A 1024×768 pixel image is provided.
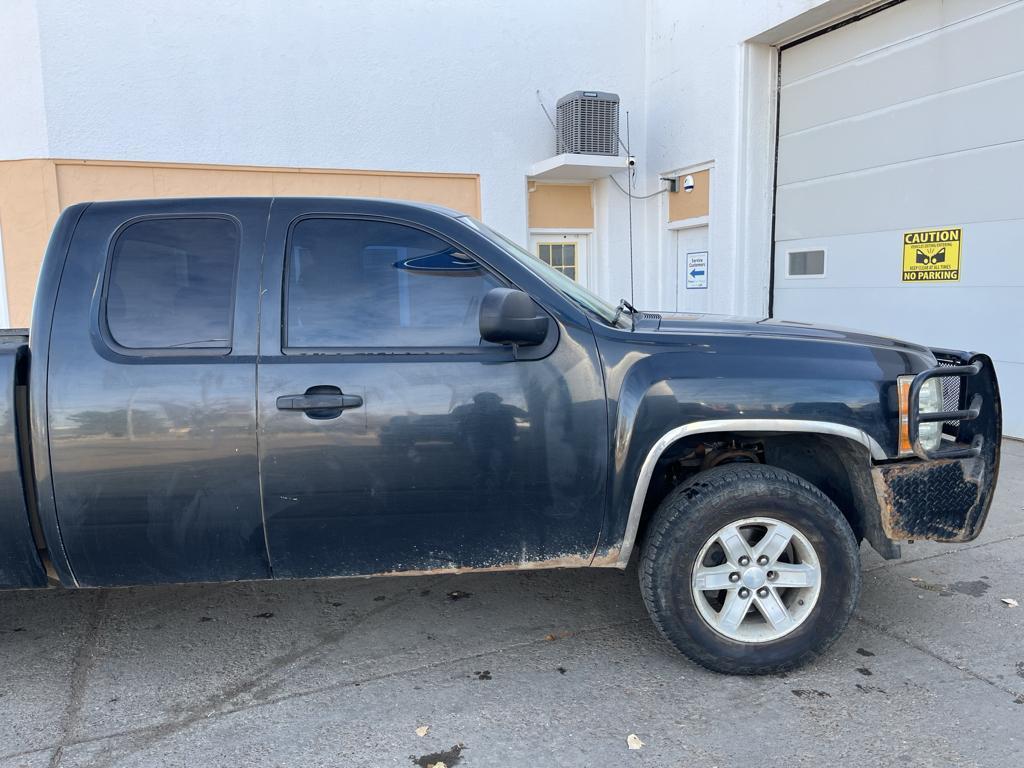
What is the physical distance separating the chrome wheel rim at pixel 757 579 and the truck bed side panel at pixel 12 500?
8.48 feet

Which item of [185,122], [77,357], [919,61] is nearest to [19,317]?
[185,122]

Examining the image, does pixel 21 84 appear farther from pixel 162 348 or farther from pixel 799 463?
pixel 799 463

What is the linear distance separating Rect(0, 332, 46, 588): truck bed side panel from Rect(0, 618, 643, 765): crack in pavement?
649 mm

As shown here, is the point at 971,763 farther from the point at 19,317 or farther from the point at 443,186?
the point at 19,317

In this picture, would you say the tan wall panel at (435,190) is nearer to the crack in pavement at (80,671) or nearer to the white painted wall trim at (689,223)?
the white painted wall trim at (689,223)

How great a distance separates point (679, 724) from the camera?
2797 millimetres

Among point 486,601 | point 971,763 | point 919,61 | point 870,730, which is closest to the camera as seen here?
point 971,763

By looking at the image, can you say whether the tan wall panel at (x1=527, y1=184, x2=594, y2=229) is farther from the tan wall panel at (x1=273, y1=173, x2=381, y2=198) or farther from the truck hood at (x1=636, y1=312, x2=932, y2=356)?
the truck hood at (x1=636, y1=312, x2=932, y2=356)

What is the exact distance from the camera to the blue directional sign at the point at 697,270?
998cm

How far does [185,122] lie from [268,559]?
762 cm

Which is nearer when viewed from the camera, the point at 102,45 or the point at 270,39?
the point at 102,45

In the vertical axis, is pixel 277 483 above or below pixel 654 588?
above

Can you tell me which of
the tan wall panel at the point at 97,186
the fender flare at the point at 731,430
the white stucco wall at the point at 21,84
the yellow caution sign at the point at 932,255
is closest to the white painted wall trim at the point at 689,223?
the yellow caution sign at the point at 932,255

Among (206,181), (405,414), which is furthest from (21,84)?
(405,414)
